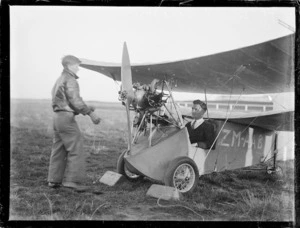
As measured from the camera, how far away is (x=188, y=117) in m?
6.33

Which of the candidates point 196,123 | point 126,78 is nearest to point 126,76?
point 126,78

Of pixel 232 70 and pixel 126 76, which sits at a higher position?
pixel 232 70

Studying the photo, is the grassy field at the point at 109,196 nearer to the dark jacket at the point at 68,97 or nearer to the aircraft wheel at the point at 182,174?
the aircraft wheel at the point at 182,174

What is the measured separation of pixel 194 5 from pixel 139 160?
8.89 ft

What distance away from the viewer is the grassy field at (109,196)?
15.9ft

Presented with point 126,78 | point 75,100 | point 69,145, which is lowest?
point 69,145

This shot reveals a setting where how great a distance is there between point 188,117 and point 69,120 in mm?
2436

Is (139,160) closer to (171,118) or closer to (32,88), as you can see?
(171,118)

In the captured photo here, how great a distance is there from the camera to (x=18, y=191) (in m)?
5.06

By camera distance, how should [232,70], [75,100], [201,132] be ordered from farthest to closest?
[201,132], [232,70], [75,100]

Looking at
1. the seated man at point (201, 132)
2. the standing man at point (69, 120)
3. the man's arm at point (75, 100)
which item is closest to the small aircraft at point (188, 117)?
the seated man at point (201, 132)

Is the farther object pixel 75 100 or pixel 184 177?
pixel 184 177

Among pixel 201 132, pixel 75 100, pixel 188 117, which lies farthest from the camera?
pixel 188 117

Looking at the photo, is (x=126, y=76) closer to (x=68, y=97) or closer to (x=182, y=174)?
(x=68, y=97)
